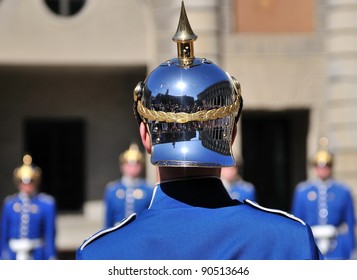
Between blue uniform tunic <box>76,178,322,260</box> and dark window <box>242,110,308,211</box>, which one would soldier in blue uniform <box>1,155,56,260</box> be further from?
blue uniform tunic <box>76,178,322,260</box>

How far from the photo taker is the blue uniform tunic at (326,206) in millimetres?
10312

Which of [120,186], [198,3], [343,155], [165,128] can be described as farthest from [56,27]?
[165,128]

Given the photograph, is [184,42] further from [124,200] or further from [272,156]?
[272,156]

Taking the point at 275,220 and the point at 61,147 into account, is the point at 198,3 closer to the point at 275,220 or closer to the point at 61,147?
the point at 61,147

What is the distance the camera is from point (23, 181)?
1037cm

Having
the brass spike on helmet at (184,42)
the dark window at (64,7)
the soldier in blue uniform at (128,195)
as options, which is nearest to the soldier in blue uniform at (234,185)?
the soldier in blue uniform at (128,195)

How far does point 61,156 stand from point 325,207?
5.05 metres

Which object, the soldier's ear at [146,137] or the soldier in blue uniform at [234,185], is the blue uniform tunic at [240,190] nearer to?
the soldier in blue uniform at [234,185]

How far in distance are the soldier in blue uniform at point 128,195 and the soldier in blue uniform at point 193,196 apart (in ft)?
25.7

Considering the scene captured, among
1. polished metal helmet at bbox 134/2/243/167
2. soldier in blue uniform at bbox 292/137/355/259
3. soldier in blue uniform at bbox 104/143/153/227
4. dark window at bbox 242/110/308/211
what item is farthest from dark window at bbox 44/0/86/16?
polished metal helmet at bbox 134/2/243/167

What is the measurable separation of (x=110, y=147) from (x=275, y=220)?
1178 cm

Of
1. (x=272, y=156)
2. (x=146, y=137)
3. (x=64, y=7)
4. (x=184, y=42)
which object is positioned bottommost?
(x=272, y=156)

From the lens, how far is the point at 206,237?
253 cm

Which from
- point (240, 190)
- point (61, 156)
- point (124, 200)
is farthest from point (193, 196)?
point (61, 156)
